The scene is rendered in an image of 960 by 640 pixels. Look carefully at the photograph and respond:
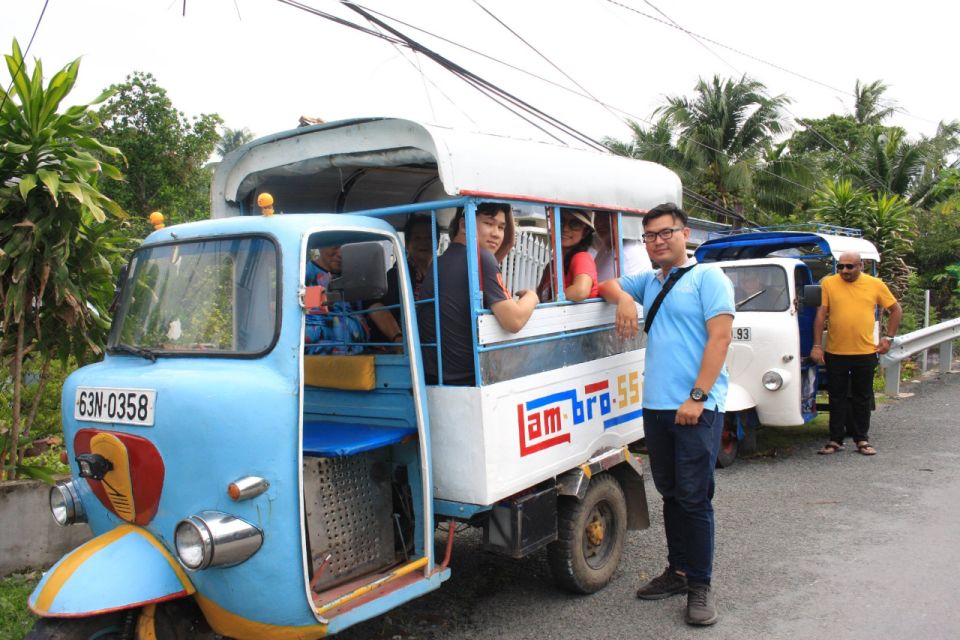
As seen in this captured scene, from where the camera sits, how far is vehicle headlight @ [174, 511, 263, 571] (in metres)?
2.88

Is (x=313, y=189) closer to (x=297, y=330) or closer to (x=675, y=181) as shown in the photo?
(x=297, y=330)

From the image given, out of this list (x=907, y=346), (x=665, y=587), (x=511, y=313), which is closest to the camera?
(x=511, y=313)

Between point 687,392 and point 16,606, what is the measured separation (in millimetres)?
3889

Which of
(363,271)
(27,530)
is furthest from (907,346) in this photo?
(27,530)

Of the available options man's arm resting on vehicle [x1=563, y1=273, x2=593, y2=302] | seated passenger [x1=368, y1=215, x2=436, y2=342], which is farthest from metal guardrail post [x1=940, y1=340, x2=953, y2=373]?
seated passenger [x1=368, y1=215, x2=436, y2=342]

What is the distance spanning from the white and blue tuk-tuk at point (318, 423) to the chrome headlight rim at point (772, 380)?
3.06 meters

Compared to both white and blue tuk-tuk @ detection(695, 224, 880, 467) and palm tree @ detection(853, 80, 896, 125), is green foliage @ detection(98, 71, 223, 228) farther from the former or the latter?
palm tree @ detection(853, 80, 896, 125)

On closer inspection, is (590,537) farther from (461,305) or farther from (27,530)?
(27,530)

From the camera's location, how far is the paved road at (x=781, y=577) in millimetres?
4145

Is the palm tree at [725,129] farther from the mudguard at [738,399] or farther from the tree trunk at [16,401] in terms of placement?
the tree trunk at [16,401]

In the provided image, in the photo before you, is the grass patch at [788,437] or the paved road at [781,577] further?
the grass patch at [788,437]

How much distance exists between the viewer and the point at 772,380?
7566 millimetres

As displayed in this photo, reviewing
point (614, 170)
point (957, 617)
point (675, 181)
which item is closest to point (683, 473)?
point (957, 617)

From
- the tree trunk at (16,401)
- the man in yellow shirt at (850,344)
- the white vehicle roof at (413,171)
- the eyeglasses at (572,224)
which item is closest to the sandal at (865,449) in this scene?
the man in yellow shirt at (850,344)
